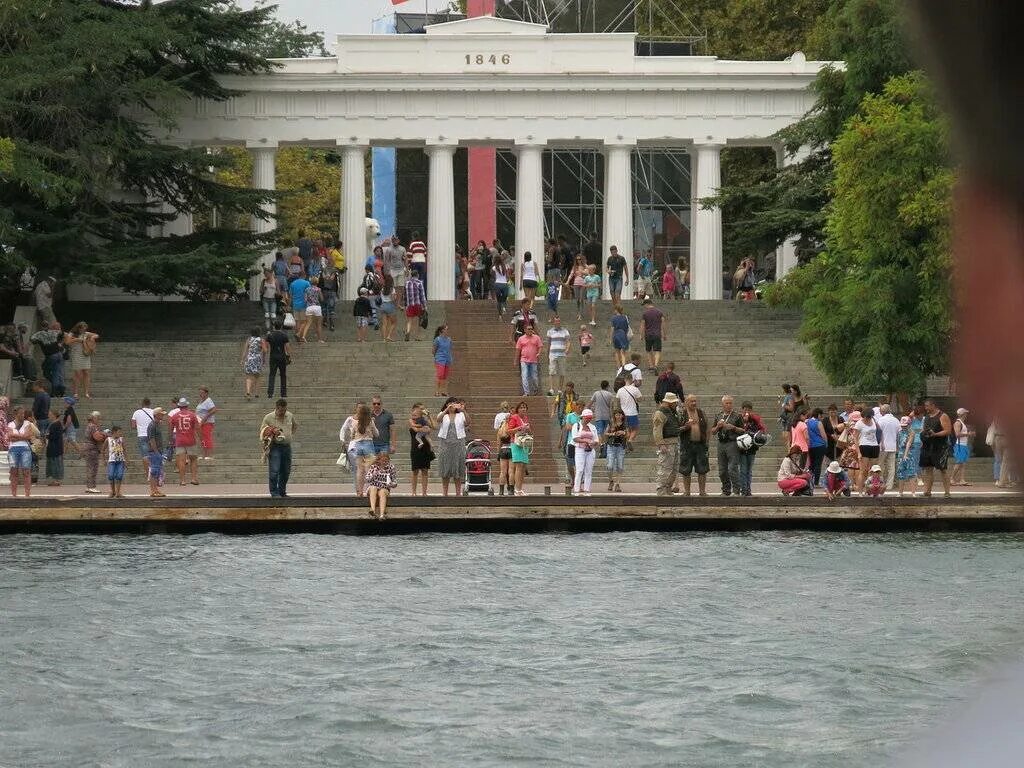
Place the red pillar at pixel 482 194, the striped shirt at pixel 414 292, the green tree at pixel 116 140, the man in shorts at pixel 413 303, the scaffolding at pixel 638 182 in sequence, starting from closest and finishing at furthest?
the man in shorts at pixel 413 303
the striped shirt at pixel 414 292
the green tree at pixel 116 140
the red pillar at pixel 482 194
the scaffolding at pixel 638 182

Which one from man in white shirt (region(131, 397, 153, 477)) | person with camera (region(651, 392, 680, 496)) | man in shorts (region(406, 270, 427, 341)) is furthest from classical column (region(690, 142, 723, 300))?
person with camera (region(651, 392, 680, 496))

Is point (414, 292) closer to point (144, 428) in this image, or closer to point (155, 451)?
point (144, 428)

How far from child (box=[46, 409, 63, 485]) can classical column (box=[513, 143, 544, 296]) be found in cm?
2828

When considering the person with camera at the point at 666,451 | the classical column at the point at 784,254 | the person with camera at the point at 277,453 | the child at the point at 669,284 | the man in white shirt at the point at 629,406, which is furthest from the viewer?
the child at the point at 669,284

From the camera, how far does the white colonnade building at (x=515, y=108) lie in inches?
2480

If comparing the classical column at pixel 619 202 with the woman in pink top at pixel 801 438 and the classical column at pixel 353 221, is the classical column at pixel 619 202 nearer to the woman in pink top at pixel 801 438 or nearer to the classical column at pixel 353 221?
the classical column at pixel 353 221

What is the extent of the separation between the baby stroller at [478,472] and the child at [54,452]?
8.25 m

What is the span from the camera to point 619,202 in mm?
64125

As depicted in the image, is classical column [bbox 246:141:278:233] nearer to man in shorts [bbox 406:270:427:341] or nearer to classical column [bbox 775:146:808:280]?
man in shorts [bbox 406:270:427:341]

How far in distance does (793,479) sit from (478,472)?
477 cm

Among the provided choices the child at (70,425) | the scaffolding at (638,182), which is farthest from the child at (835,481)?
the scaffolding at (638,182)

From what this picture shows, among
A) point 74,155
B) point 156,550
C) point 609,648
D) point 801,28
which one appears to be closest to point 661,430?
point 156,550

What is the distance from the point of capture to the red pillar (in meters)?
72.9

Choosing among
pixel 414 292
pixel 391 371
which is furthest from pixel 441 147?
pixel 391 371
